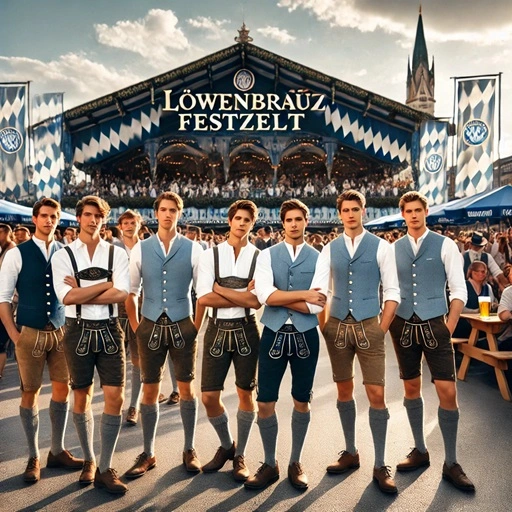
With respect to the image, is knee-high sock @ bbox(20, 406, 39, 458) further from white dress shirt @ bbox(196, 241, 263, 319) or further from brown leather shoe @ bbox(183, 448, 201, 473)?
white dress shirt @ bbox(196, 241, 263, 319)

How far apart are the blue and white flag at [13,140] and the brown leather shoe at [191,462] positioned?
16.9 meters

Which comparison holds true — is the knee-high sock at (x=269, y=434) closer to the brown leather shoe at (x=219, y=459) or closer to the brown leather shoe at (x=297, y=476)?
the brown leather shoe at (x=297, y=476)

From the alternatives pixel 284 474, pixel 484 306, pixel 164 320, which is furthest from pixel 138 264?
pixel 484 306

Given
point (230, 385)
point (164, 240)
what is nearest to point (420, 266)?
point (164, 240)

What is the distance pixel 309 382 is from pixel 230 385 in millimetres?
2707

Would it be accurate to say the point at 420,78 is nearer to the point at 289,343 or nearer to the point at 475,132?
the point at 475,132

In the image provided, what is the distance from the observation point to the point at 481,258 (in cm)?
819

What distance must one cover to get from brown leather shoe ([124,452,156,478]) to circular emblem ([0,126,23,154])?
17.6 metres

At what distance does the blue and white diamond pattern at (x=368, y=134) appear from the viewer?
77.7ft

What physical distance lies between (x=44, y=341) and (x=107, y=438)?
0.87 metres

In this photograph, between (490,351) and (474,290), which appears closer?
(490,351)

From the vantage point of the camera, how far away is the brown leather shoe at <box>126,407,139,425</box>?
4668 millimetres

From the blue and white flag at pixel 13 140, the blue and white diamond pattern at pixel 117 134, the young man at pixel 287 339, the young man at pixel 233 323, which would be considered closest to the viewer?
the young man at pixel 287 339

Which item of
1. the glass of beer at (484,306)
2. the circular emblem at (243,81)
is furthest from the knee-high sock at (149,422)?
the circular emblem at (243,81)
